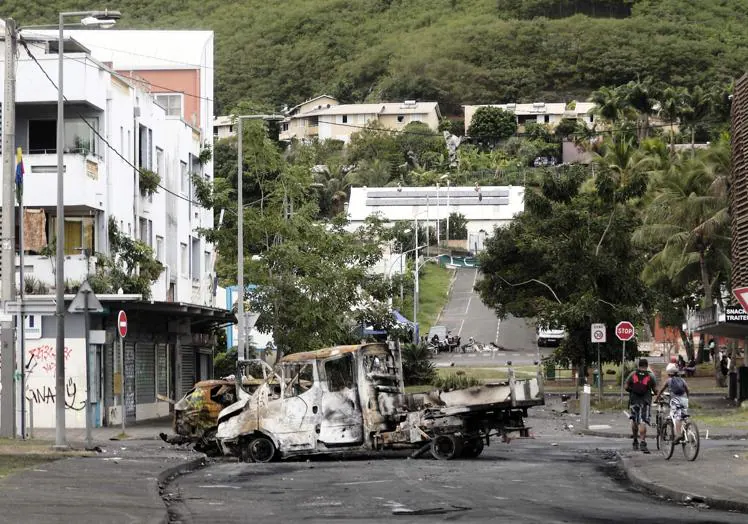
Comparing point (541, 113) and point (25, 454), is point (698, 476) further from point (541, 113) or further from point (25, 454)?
point (541, 113)

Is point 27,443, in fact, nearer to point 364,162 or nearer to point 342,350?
point 342,350

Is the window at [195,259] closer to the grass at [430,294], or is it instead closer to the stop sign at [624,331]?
the stop sign at [624,331]

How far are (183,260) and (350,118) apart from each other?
132865 millimetres

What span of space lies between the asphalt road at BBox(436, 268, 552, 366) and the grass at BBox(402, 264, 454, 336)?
0.66m

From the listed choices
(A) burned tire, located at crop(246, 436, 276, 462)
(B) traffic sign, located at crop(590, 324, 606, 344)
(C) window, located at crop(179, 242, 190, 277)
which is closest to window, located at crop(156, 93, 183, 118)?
(C) window, located at crop(179, 242, 190, 277)

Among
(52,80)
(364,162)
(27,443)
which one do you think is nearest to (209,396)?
(27,443)

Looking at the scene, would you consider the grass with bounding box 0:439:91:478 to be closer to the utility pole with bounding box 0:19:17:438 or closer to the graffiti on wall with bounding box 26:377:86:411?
the utility pole with bounding box 0:19:17:438

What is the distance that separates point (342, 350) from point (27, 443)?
7.07 metres

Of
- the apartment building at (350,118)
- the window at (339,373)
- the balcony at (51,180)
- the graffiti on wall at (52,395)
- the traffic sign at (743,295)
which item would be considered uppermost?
the apartment building at (350,118)

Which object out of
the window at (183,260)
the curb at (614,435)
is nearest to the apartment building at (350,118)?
the window at (183,260)

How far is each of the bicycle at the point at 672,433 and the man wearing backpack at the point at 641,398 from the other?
1.00 feet

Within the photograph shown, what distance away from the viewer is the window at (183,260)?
53062 millimetres

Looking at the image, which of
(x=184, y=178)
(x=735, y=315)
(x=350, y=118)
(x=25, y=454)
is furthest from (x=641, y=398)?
(x=350, y=118)

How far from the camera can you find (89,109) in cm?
4256
